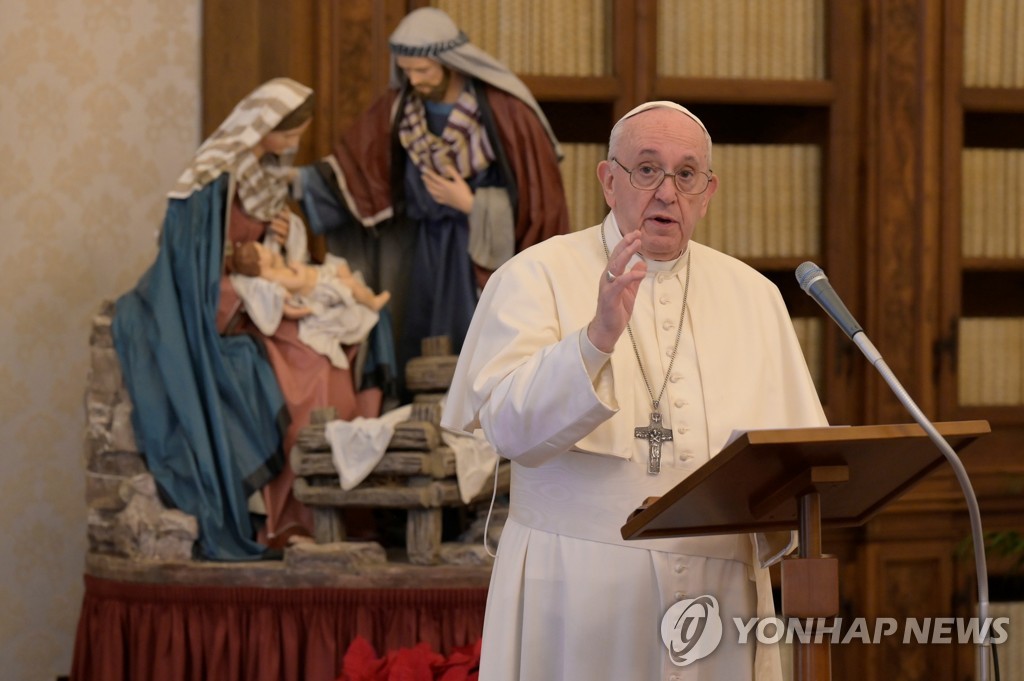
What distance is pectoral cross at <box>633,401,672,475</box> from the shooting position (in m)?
2.13

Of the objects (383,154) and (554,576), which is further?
(383,154)

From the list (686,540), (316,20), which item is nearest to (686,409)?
(686,540)

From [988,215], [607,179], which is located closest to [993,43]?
[988,215]

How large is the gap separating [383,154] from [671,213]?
6.09 ft

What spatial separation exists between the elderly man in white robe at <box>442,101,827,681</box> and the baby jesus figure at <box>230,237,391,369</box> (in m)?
1.40

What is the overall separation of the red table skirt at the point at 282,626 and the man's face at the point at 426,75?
1345mm

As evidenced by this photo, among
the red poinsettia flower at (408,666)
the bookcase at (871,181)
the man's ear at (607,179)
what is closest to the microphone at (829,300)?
the man's ear at (607,179)

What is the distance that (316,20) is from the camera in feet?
13.5

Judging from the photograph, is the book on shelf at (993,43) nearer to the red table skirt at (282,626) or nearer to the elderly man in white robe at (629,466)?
the red table skirt at (282,626)

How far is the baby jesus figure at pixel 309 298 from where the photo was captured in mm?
3535

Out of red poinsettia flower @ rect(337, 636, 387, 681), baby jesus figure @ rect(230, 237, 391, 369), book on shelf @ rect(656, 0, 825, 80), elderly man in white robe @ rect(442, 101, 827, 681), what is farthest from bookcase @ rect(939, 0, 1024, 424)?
elderly man in white robe @ rect(442, 101, 827, 681)

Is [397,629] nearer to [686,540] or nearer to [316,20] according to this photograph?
Result: [686,540]

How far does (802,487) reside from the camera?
180cm

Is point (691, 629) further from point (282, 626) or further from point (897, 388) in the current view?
point (282, 626)
